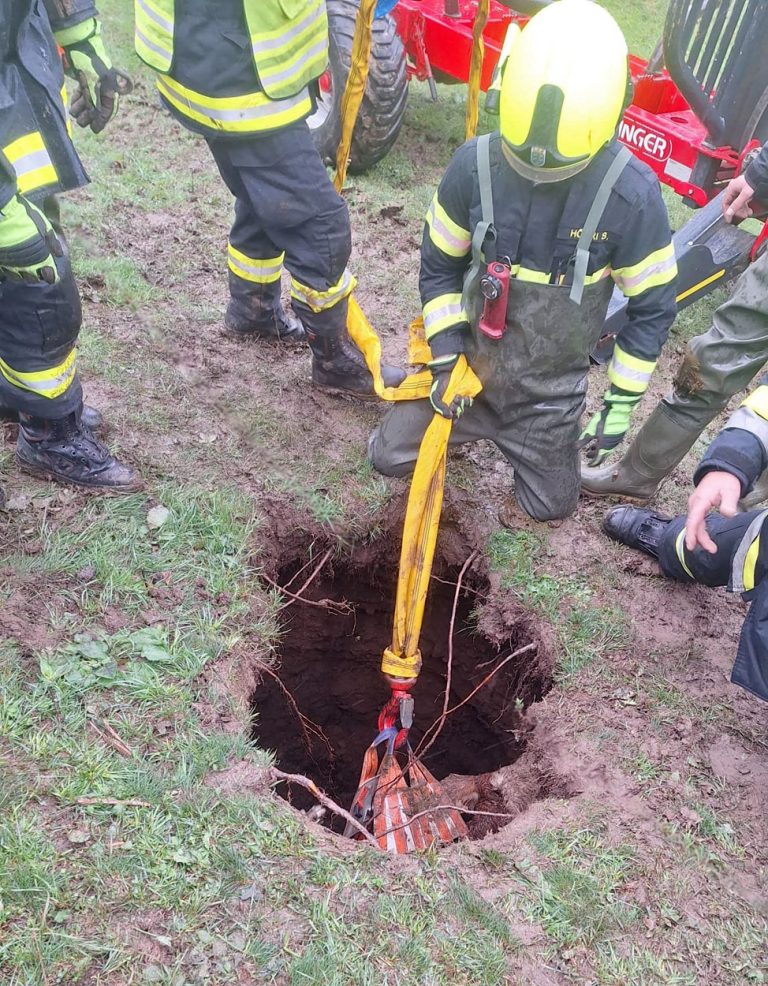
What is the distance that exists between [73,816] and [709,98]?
4.33 meters

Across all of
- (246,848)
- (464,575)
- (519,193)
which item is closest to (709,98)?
(519,193)

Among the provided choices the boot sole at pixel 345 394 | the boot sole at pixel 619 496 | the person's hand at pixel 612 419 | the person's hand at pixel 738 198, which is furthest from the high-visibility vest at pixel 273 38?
the boot sole at pixel 619 496

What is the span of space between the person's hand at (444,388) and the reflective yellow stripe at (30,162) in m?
1.44

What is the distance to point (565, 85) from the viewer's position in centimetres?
222

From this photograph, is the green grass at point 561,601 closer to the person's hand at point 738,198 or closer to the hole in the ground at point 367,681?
the hole in the ground at point 367,681

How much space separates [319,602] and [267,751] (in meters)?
0.64

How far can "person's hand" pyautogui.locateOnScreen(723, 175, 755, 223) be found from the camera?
3150mm

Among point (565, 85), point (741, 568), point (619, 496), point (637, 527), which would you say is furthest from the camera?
point (619, 496)

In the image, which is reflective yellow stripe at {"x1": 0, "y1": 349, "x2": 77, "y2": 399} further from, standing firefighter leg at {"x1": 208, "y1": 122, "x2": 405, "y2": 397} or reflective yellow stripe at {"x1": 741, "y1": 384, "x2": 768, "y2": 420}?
reflective yellow stripe at {"x1": 741, "y1": 384, "x2": 768, "y2": 420}

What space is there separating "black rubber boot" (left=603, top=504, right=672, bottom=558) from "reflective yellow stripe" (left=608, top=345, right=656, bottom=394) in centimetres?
69

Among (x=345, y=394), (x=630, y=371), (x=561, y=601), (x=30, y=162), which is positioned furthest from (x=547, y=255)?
(x=30, y=162)

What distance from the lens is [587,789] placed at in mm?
2582

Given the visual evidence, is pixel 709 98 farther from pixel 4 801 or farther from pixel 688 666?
pixel 4 801

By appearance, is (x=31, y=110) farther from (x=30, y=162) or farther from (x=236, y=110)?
(x=236, y=110)
